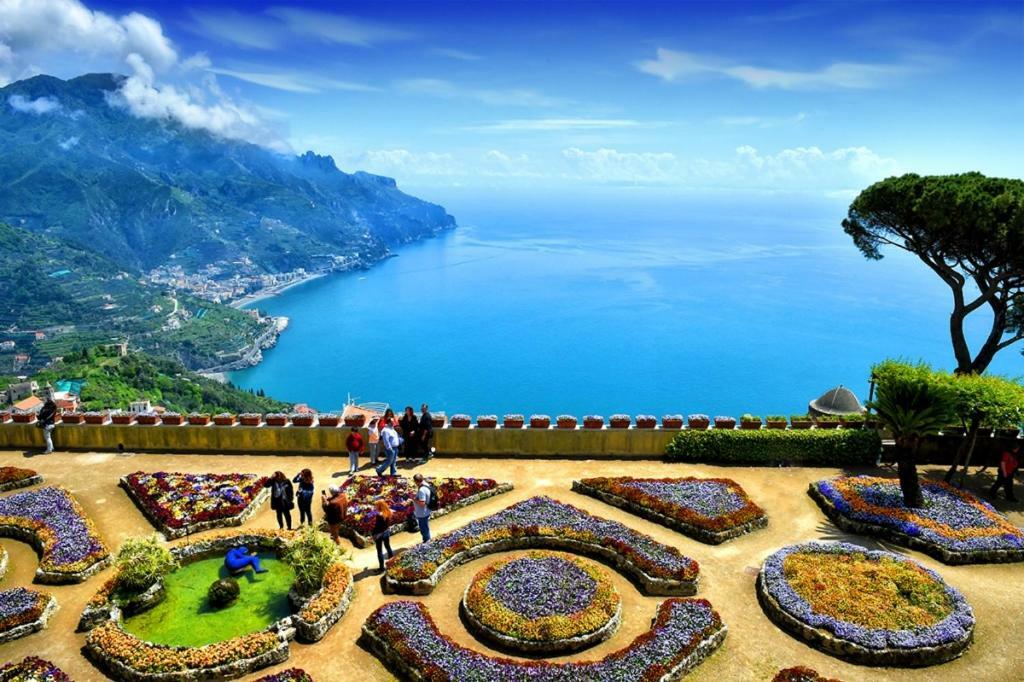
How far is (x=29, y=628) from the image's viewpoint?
606 inches

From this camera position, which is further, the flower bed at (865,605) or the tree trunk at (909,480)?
the tree trunk at (909,480)

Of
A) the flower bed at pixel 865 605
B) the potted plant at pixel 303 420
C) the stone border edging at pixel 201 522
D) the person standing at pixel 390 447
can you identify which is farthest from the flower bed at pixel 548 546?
the potted plant at pixel 303 420

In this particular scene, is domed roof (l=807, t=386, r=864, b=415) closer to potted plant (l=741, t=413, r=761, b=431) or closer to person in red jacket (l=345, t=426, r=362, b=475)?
potted plant (l=741, t=413, r=761, b=431)

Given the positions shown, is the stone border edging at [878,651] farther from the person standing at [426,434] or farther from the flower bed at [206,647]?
the person standing at [426,434]

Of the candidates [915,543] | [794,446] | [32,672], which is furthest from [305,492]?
[915,543]

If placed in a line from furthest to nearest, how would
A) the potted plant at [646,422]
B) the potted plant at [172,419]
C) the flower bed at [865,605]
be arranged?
the potted plant at [172,419], the potted plant at [646,422], the flower bed at [865,605]

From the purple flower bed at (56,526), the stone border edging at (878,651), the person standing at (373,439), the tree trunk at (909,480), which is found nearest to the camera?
the stone border edging at (878,651)

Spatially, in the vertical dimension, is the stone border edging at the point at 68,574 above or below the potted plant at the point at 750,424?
below

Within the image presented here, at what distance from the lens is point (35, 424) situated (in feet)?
86.1

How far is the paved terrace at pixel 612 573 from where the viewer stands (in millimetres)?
14453

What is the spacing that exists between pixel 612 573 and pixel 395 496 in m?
7.35

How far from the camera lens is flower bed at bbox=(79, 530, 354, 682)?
45.6 feet

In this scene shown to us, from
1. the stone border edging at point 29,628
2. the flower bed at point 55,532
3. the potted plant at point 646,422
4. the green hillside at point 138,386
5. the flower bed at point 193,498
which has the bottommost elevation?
the green hillside at point 138,386

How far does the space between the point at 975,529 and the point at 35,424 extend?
32.9 metres
